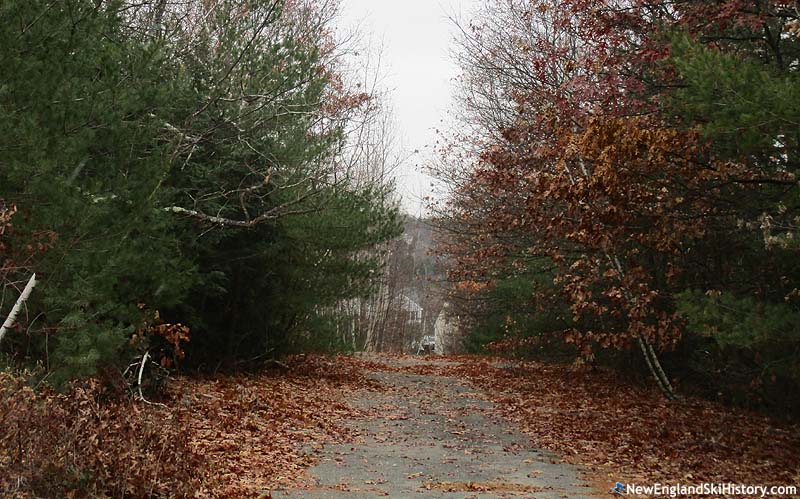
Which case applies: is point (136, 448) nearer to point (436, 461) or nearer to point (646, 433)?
point (436, 461)

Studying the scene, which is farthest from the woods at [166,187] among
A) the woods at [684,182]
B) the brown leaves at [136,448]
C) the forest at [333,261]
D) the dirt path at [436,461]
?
the woods at [684,182]

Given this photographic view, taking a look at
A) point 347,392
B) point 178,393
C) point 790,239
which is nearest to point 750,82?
point 790,239

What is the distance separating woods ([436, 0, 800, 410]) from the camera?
26.0 ft

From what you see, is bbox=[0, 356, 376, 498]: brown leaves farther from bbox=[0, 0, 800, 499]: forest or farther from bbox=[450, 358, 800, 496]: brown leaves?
bbox=[450, 358, 800, 496]: brown leaves

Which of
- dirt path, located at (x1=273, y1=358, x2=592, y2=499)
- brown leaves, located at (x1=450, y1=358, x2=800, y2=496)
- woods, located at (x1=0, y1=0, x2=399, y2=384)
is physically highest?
woods, located at (x1=0, y1=0, x2=399, y2=384)

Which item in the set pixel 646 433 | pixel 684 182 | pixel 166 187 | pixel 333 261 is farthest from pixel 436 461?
pixel 333 261

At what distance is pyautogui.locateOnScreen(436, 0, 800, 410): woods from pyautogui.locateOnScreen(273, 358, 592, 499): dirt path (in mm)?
2235

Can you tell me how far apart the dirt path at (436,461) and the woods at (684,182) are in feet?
7.33

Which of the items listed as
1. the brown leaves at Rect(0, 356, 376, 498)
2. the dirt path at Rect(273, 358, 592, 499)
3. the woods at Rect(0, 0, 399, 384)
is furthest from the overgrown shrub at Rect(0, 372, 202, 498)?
the woods at Rect(0, 0, 399, 384)

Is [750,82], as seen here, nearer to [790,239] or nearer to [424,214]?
[790,239]

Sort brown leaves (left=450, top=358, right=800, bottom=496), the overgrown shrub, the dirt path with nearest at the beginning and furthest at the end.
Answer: the overgrown shrub → the dirt path → brown leaves (left=450, top=358, right=800, bottom=496)

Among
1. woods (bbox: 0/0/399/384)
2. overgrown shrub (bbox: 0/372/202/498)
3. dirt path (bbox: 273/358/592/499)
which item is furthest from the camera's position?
woods (bbox: 0/0/399/384)

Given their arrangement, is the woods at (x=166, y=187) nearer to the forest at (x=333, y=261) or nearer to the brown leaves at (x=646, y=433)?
the forest at (x=333, y=261)

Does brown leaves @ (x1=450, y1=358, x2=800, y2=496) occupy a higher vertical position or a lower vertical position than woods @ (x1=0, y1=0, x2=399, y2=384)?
lower
